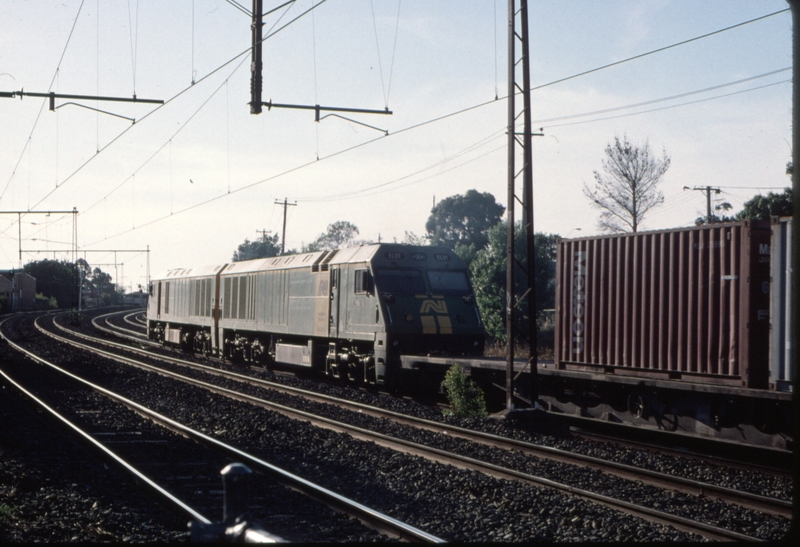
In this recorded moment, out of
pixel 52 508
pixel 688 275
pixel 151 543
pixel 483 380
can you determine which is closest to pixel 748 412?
pixel 688 275

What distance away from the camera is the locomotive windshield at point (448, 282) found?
1894 cm

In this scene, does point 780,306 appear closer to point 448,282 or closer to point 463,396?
point 463,396

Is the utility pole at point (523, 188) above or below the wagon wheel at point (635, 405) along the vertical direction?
above

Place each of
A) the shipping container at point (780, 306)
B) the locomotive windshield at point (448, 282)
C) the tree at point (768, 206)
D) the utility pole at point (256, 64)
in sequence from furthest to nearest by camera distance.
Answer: the tree at point (768, 206) < the locomotive windshield at point (448, 282) < the utility pole at point (256, 64) < the shipping container at point (780, 306)

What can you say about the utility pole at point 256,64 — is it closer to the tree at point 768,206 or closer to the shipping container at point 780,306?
the shipping container at point 780,306

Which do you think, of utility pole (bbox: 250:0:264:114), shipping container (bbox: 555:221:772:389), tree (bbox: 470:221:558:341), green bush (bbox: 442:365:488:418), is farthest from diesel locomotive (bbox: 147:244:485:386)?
tree (bbox: 470:221:558:341)

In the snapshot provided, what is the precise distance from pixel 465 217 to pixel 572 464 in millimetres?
90721

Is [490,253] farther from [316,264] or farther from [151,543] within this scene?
[151,543]

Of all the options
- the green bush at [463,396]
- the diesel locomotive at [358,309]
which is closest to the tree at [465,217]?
the diesel locomotive at [358,309]

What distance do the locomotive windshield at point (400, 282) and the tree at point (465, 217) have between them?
259 ft

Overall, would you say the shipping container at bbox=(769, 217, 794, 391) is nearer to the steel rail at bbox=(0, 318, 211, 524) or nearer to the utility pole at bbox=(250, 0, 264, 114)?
the steel rail at bbox=(0, 318, 211, 524)

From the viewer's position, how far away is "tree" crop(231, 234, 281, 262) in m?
98.8

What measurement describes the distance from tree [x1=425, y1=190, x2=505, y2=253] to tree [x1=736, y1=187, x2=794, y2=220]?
5697cm

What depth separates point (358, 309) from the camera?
18828 mm
